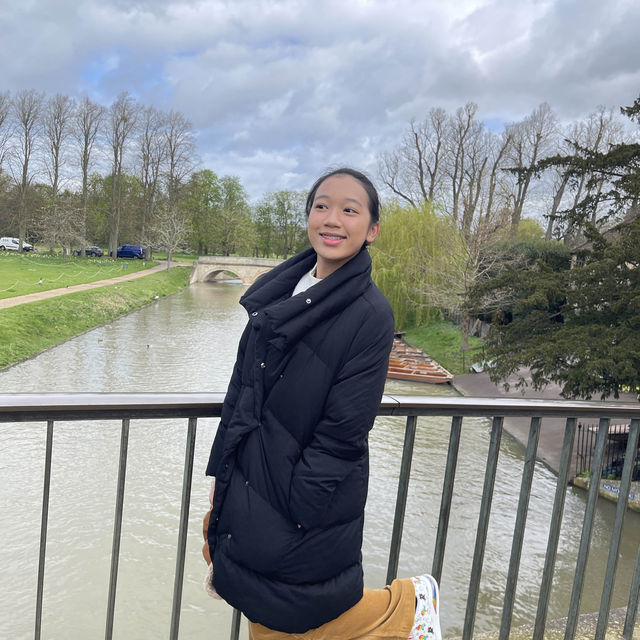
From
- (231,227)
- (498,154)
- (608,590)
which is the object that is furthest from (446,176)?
(608,590)

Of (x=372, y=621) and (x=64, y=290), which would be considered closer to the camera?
(x=372, y=621)

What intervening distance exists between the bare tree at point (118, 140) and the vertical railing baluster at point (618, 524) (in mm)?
46932

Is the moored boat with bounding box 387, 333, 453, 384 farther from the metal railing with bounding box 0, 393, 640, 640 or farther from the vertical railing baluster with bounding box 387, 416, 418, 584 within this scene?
the vertical railing baluster with bounding box 387, 416, 418, 584

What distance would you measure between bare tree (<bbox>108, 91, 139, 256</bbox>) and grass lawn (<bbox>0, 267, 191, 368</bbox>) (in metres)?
12.8

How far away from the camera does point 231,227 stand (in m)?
53.7

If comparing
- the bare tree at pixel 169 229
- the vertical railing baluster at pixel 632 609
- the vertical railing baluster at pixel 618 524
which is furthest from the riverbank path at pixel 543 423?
the bare tree at pixel 169 229

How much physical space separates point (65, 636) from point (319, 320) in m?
8.58

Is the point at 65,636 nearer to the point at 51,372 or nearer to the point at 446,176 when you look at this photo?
A: the point at 51,372

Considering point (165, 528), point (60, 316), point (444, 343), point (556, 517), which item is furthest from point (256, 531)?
point (60, 316)

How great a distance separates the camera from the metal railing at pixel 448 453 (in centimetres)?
151

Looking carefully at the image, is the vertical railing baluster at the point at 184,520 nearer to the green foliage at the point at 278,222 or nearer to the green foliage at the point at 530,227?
the green foliage at the point at 530,227

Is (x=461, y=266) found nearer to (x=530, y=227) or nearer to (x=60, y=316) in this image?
(x=60, y=316)

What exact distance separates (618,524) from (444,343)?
23.2 meters

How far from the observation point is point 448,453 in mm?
1831
